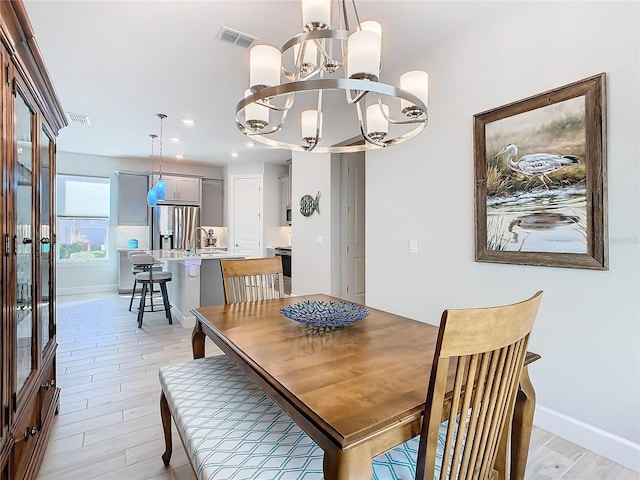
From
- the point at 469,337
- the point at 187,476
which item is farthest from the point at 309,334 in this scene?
the point at 187,476

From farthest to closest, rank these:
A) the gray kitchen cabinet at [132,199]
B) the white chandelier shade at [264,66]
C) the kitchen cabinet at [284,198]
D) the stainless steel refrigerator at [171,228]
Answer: the kitchen cabinet at [284,198], the stainless steel refrigerator at [171,228], the gray kitchen cabinet at [132,199], the white chandelier shade at [264,66]

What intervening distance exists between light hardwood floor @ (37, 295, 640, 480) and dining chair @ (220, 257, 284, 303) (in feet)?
2.94

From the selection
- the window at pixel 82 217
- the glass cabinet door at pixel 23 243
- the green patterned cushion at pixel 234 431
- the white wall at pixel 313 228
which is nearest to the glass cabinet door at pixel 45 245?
the glass cabinet door at pixel 23 243

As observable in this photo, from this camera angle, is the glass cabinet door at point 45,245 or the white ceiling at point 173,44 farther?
the white ceiling at point 173,44

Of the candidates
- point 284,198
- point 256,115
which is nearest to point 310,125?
point 256,115

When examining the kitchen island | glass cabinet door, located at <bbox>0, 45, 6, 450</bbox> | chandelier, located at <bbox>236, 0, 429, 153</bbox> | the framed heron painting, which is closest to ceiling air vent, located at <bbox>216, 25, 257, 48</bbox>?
chandelier, located at <bbox>236, 0, 429, 153</bbox>

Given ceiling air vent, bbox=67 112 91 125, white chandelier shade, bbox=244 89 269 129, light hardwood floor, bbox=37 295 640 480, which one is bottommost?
light hardwood floor, bbox=37 295 640 480

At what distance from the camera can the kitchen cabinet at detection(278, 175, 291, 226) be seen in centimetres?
690

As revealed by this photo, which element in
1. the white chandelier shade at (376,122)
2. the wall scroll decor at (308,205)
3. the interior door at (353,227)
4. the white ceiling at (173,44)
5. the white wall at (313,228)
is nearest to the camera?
the white chandelier shade at (376,122)

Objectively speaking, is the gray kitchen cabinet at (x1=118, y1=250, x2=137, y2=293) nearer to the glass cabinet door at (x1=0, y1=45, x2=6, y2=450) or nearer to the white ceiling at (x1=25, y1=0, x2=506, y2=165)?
the white ceiling at (x1=25, y1=0, x2=506, y2=165)

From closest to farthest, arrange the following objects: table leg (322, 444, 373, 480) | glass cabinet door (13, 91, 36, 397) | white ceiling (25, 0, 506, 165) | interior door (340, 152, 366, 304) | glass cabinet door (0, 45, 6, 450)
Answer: table leg (322, 444, 373, 480)
glass cabinet door (0, 45, 6, 450)
glass cabinet door (13, 91, 36, 397)
white ceiling (25, 0, 506, 165)
interior door (340, 152, 366, 304)

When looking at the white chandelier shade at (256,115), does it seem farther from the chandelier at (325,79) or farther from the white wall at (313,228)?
the white wall at (313,228)

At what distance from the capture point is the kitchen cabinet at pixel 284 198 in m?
6.90

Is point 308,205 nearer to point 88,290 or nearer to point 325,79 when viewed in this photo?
point 325,79
